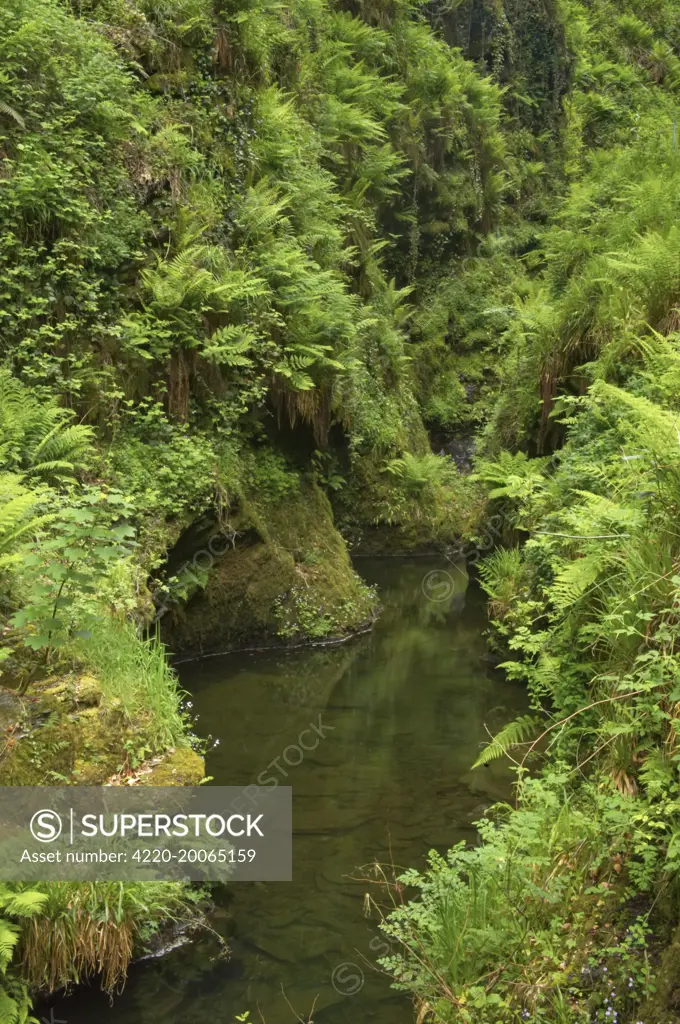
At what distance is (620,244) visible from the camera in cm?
1036

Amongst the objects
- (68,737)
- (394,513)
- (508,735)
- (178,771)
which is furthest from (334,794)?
(394,513)

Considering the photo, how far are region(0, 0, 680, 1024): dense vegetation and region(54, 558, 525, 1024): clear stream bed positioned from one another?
356 mm

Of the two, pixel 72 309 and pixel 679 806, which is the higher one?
→ pixel 679 806

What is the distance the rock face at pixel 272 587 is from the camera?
1012cm

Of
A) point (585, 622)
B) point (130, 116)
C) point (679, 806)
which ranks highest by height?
point (130, 116)

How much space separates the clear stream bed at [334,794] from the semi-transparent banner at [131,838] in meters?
0.25

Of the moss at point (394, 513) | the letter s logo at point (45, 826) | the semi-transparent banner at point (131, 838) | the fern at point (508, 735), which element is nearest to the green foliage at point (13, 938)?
the semi-transparent banner at point (131, 838)

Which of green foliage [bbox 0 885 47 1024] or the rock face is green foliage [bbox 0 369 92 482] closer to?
the rock face

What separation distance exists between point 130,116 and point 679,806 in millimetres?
9128

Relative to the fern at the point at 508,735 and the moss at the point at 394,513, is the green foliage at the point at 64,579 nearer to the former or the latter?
the fern at the point at 508,735

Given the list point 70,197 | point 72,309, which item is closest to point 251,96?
point 70,197

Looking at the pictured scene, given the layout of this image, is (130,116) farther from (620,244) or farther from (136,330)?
(620,244)

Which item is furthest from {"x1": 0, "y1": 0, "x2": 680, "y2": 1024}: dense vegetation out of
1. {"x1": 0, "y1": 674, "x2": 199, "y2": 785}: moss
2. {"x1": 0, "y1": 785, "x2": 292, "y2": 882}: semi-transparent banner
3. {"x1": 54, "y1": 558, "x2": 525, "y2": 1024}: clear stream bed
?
{"x1": 54, "y1": 558, "x2": 525, "y2": 1024}: clear stream bed

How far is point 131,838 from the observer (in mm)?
4727
